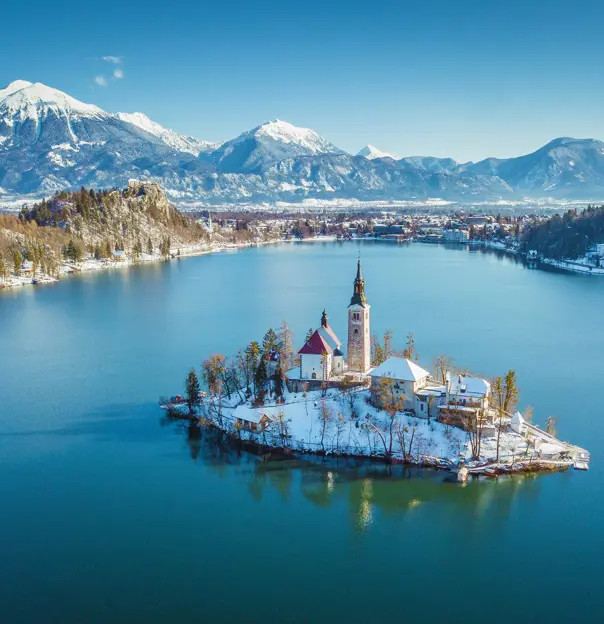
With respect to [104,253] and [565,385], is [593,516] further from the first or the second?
[104,253]

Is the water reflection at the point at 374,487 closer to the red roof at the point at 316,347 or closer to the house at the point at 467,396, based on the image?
the house at the point at 467,396

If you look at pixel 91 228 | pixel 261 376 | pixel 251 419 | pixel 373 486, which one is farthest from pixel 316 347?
pixel 91 228

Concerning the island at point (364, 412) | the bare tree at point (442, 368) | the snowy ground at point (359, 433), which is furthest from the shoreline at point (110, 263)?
the bare tree at point (442, 368)

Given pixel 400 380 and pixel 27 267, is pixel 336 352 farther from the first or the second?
pixel 27 267

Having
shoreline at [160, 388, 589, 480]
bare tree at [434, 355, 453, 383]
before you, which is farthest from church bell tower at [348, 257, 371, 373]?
bare tree at [434, 355, 453, 383]

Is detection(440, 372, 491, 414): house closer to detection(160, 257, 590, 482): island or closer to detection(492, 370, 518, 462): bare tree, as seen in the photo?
detection(160, 257, 590, 482): island

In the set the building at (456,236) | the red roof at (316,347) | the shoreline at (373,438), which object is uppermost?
the building at (456,236)
